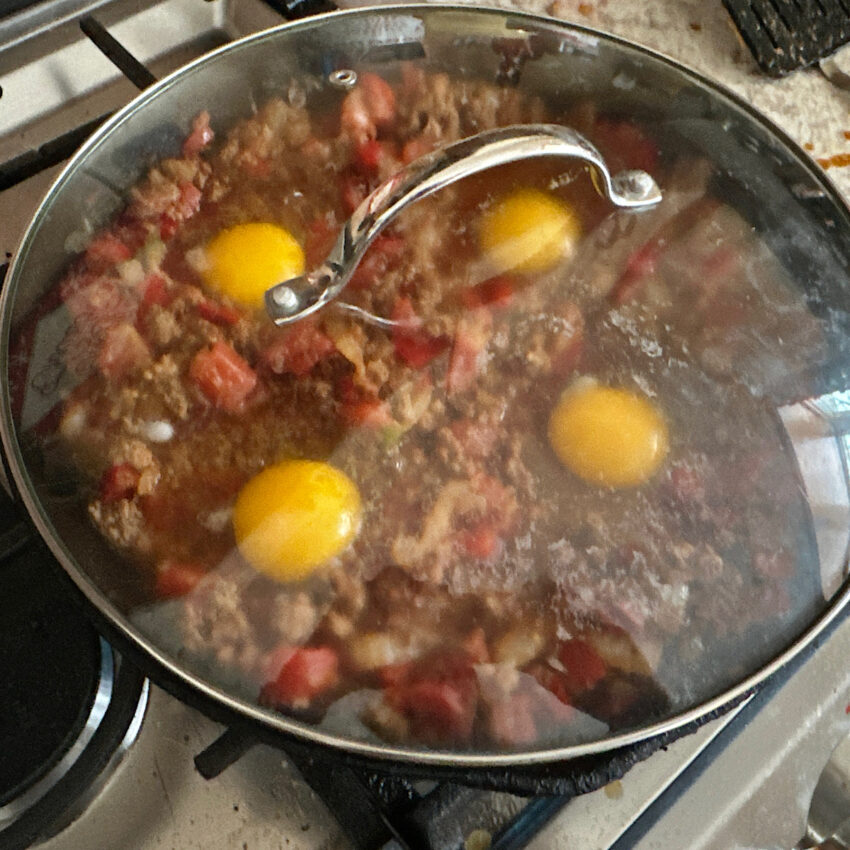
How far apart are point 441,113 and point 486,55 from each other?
0.11 metres

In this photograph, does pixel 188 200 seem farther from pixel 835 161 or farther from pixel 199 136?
pixel 835 161

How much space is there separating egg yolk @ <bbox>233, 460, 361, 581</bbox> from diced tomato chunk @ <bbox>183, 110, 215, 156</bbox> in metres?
0.44

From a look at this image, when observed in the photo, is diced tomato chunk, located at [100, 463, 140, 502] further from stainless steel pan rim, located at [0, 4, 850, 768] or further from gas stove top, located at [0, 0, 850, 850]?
gas stove top, located at [0, 0, 850, 850]

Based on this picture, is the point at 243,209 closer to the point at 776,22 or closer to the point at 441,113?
the point at 441,113

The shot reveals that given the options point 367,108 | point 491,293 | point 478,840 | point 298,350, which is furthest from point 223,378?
point 478,840

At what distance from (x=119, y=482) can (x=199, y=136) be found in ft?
1.49

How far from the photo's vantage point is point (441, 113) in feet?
3.47

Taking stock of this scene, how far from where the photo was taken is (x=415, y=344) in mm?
888

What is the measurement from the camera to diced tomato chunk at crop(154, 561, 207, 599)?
0.80 metres

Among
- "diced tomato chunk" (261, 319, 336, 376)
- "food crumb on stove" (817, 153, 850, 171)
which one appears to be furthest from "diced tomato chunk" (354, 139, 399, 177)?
"food crumb on stove" (817, 153, 850, 171)

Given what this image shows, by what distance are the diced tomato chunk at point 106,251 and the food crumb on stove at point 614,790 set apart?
0.80 meters

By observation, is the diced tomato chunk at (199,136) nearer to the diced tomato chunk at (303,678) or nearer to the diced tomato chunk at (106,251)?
the diced tomato chunk at (106,251)

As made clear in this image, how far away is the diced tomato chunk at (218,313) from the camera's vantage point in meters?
0.90

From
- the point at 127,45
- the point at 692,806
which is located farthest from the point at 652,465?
the point at 127,45
